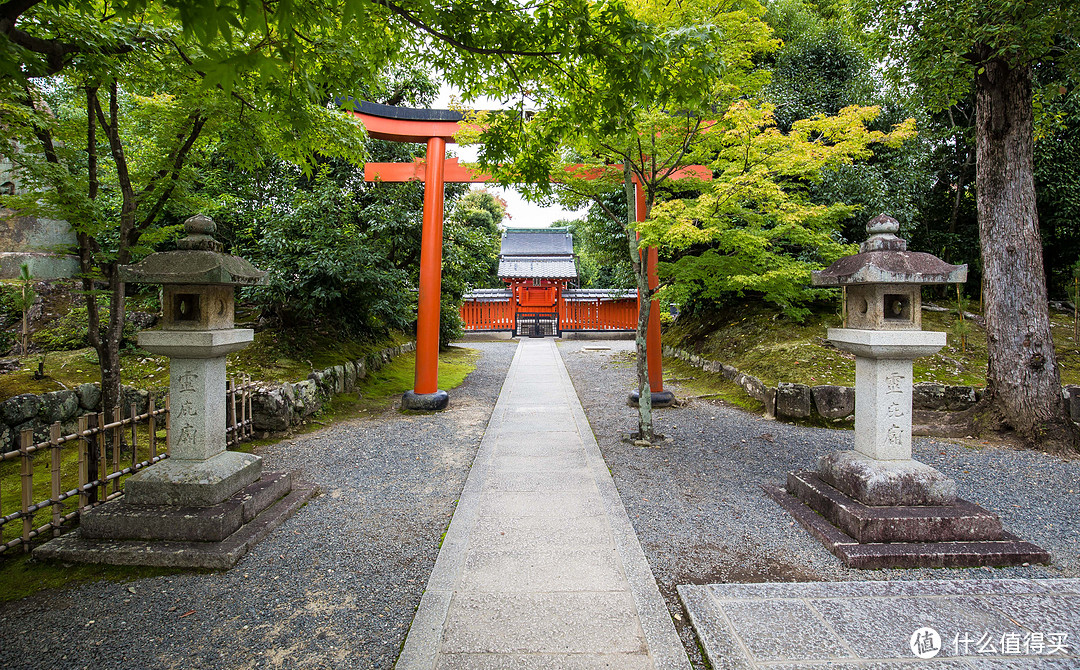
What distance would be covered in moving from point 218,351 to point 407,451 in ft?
7.76

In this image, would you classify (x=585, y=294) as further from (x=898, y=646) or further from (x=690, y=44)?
(x=898, y=646)

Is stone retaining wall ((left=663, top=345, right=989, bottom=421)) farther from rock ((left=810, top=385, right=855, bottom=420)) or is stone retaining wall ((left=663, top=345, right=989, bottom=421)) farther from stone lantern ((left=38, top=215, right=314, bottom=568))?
stone lantern ((left=38, top=215, right=314, bottom=568))

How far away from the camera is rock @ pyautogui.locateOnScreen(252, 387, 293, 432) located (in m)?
5.78

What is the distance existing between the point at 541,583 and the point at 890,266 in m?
3.20

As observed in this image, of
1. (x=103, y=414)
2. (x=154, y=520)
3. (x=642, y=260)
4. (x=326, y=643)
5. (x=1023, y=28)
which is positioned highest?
(x=1023, y=28)

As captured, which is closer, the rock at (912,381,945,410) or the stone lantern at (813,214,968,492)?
the stone lantern at (813,214,968,492)

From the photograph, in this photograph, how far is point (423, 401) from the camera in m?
7.21

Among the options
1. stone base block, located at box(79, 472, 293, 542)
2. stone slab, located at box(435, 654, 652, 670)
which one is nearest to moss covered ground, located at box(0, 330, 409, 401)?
stone base block, located at box(79, 472, 293, 542)

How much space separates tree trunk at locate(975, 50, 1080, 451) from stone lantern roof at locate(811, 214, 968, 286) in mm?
3338

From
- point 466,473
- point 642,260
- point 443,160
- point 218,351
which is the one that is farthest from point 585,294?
point 218,351

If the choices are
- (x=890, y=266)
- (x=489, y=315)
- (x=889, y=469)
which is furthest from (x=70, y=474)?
(x=489, y=315)

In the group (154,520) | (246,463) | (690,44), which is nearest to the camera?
(154,520)

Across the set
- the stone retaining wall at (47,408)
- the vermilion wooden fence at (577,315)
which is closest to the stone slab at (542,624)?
the stone retaining wall at (47,408)

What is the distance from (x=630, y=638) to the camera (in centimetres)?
227
